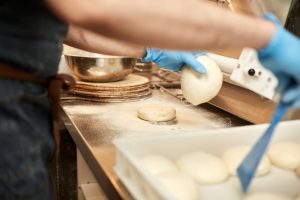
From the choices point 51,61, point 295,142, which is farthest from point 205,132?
point 51,61

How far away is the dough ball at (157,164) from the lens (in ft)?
1.99

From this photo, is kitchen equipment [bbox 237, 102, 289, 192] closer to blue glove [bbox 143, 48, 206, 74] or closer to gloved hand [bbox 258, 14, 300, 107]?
gloved hand [bbox 258, 14, 300, 107]

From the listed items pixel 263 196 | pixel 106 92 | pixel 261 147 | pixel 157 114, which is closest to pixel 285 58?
pixel 261 147

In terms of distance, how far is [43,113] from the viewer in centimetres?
55

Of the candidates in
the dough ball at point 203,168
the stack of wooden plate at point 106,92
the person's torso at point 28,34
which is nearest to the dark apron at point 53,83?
the person's torso at point 28,34

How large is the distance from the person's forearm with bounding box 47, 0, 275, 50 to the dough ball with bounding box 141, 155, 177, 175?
0.91 ft

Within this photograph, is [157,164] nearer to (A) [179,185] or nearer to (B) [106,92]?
(A) [179,185]

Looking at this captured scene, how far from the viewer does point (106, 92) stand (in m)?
1.18

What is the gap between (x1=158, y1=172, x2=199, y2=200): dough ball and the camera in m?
0.55

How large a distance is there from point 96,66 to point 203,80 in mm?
486

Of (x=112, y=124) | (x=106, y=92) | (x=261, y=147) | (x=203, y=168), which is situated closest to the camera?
(x=261, y=147)

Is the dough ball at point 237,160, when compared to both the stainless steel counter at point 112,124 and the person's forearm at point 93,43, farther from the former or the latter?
the person's forearm at point 93,43

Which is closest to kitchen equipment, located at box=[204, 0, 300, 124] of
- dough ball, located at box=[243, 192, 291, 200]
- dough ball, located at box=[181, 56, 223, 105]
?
dough ball, located at box=[181, 56, 223, 105]

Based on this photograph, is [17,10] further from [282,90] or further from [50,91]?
[282,90]
